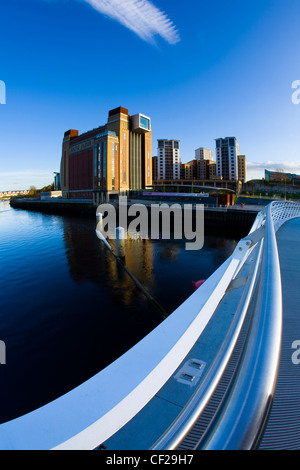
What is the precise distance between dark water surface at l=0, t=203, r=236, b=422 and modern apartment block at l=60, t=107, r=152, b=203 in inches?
1761

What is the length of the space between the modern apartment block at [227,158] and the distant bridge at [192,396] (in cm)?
10690

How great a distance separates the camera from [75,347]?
683 cm

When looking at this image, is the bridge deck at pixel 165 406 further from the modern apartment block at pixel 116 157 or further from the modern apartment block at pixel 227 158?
the modern apartment block at pixel 227 158

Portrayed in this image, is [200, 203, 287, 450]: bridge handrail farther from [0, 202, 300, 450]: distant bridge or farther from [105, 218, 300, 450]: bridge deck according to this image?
[105, 218, 300, 450]: bridge deck

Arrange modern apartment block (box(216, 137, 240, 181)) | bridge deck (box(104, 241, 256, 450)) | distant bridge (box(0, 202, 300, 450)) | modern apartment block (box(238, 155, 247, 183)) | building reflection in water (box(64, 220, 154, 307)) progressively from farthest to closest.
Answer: modern apartment block (box(238, 155, 247, 183))
modern apartment block (box(216, 137, 240, 181))
building reflection in water (box(64, 220, 154, 307))
bridge deck (box(104, 241, 256, 450))
distant bridge (box(0, 202, 300, 450))

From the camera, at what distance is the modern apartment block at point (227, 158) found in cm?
10238

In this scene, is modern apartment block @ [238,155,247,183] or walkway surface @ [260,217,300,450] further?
modern apartment block @ [238,155,247,183]

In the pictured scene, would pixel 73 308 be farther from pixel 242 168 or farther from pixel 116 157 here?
pixel 242 168

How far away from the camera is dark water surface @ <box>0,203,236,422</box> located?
18.9 feet

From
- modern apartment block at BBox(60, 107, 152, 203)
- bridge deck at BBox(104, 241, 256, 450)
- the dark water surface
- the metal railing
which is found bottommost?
the dark water surface

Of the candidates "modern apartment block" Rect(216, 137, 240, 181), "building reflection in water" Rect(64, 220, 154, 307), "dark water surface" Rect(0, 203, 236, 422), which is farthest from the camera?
"modern apartment block" Rect(216, 137, 240, 181)

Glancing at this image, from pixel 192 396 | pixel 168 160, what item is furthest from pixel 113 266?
pixel 168 160

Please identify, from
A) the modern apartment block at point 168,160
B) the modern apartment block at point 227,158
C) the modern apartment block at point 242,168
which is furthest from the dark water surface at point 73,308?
the modern apartment block at point 242,168

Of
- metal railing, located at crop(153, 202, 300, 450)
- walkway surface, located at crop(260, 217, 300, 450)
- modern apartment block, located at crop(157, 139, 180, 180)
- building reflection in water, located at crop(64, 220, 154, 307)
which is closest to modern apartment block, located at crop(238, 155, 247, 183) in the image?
modern apartment block, located at crop(157, 139, 180, 180)
